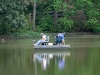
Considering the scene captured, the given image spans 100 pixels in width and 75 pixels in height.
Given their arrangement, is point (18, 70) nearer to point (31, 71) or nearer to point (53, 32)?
point (31, 71)

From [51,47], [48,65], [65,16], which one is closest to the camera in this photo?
[48,65]

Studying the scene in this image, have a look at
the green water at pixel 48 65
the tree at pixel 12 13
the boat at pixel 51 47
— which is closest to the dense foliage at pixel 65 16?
the tree at pixel 12 13

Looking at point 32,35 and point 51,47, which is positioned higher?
point 51,47

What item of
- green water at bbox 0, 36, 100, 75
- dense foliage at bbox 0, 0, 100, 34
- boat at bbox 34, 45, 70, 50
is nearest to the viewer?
green water at bbox 0, 36, 100, 75

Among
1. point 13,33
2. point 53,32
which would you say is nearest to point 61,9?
point 53,32

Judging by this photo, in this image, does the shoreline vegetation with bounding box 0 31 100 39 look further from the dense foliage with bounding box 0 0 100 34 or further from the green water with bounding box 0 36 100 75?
the green water with bounding box 0 36 100 75

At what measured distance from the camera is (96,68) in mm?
21469

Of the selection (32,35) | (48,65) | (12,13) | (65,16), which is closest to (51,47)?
(48,65)

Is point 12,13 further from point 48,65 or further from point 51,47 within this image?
point 48,65

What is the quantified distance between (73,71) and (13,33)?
2765 cm

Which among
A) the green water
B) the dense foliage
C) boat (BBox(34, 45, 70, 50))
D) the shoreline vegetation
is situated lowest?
the shoreline vegetation

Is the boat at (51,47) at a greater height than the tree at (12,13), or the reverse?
the tree at (12,13)

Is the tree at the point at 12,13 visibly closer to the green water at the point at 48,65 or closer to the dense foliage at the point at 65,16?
the dense foliage at the point at 65,16

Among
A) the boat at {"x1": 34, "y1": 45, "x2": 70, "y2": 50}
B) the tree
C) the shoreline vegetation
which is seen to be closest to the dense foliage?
the shoreline vegetation
